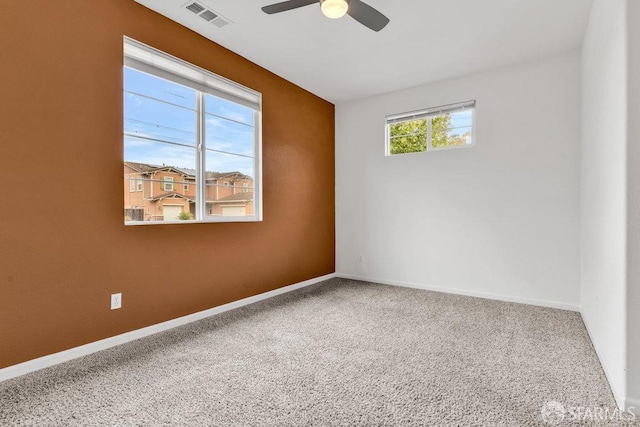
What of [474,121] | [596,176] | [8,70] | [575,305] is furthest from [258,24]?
[575,305]

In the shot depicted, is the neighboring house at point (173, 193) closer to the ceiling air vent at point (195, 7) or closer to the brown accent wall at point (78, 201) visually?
the brown accent wall at point (78, 201)

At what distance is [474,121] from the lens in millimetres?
3926

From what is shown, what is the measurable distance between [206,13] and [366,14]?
1.42m

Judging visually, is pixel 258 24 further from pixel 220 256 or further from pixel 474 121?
pixel 474 121

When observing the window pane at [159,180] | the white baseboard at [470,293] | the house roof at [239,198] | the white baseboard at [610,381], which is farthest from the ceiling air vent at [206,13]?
the white baseboard at [610,381]

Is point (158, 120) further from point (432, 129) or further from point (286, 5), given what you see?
point (432, 129)

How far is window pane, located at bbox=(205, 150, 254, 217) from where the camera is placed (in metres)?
3.29

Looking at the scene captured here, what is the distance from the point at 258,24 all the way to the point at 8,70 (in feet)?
5.99

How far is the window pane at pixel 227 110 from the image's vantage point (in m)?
3.27

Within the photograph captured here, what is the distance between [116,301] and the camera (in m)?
2.51

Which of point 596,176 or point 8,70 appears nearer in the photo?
point 8,70

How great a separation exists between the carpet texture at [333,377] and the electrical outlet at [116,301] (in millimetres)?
307
